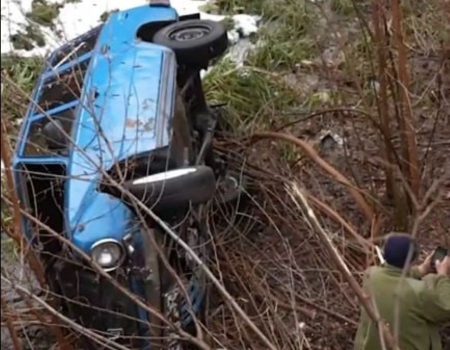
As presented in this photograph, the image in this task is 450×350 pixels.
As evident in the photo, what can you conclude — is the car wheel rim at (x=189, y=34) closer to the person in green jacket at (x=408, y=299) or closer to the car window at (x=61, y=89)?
the car window at (x=61, y=89)

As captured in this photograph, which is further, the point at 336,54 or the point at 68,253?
the point at 336,54

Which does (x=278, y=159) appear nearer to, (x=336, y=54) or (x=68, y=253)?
(x=336, y=54)

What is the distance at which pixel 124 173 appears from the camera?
488cm

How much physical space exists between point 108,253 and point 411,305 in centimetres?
139

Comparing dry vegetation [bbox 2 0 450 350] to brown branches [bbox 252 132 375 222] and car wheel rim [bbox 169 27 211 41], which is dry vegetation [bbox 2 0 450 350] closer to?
brown branches [bbox 252 132 375 222]

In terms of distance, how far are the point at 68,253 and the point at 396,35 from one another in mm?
2107

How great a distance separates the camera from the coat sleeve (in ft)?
14.9

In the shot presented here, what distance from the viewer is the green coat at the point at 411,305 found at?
14.9ft

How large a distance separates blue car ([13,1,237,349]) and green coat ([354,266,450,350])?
83 centimetres

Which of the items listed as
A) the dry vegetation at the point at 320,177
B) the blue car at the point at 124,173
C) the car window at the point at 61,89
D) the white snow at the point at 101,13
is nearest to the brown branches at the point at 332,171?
the dry vegetation at the point at 320,177

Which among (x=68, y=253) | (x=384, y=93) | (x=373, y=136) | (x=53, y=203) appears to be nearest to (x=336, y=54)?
(x=373, y=136)

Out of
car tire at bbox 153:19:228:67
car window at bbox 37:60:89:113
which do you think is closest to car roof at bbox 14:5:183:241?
car window at bbox 37:60:89:113

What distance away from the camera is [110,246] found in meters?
4.99

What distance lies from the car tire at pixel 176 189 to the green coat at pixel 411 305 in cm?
85
